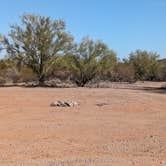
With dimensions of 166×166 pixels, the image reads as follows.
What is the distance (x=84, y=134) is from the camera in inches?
483

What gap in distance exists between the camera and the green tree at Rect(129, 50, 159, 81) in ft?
213

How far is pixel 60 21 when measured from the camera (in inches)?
1545

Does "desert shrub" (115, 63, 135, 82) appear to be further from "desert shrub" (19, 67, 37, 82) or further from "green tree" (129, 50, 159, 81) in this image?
"desert shrub" (19, 67, 37, 82)

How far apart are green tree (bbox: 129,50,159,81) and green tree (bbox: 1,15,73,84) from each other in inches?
1089

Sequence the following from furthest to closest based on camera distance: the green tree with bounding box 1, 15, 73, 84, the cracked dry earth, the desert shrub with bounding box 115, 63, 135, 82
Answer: the desert shrub with bounding box 115, 63, 135, 82 < the green tree with bounding box 1, 15, 73, 84 < the cracked dry earth

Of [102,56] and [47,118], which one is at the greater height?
[102,56]

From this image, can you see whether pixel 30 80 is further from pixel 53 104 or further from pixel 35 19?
pixel 53 104

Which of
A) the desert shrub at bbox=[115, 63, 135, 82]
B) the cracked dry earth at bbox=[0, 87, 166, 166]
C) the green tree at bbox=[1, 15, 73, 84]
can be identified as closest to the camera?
the cracked dry earth at bbox=[0, 87, 166, 166]

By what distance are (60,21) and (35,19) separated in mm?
2487

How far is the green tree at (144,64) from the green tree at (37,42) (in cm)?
2765

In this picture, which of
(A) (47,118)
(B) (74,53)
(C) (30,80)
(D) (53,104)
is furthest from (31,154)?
(C) (30,80)

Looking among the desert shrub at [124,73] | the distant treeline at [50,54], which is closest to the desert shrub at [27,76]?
the distant treeline at [50,54]

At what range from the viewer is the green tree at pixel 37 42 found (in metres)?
38.6

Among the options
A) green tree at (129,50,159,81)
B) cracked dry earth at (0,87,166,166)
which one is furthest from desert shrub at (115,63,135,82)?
cracked dry earth at (0,87,166,166)
